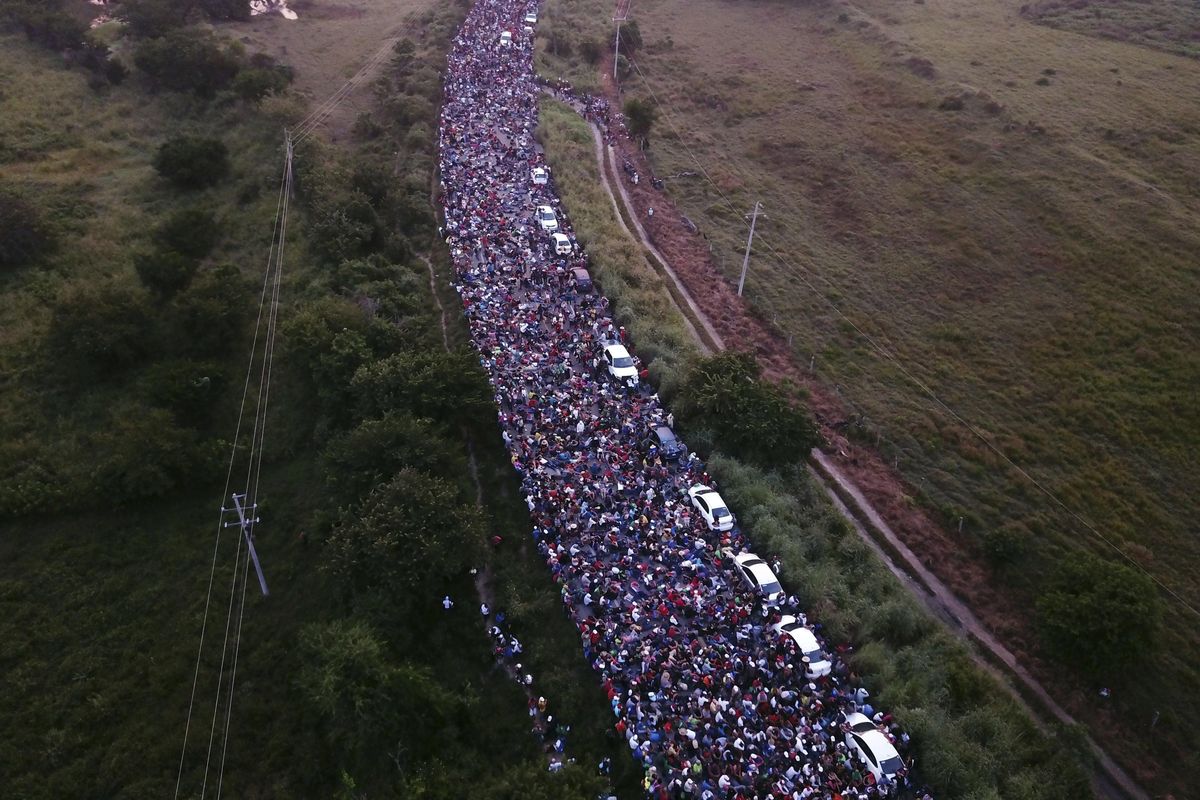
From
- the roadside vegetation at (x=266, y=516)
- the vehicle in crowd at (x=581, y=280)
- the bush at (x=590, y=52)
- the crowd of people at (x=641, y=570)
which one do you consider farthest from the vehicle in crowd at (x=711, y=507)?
the bush at (x=590, y=52)

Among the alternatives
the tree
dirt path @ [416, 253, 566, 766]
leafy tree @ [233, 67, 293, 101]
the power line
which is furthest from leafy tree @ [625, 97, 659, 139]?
the tree

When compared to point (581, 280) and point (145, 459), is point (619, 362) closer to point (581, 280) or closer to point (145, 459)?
point (581, 280)

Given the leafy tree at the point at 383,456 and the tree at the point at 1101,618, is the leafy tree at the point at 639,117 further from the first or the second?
the tree at the point at 1101,618

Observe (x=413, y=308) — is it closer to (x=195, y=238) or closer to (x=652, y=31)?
(x=195, y=238)

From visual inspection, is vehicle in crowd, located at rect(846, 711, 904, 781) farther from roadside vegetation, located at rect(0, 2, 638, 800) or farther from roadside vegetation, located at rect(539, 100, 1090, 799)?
roadside vegetation, located at rect(0, 2, 638, 800)

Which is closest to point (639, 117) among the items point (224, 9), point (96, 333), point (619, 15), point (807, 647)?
point (619, 15)

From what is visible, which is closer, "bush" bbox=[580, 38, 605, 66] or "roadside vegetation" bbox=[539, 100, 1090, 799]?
"roadside vegetation" bbox=[539, 100, 1090, 799]
